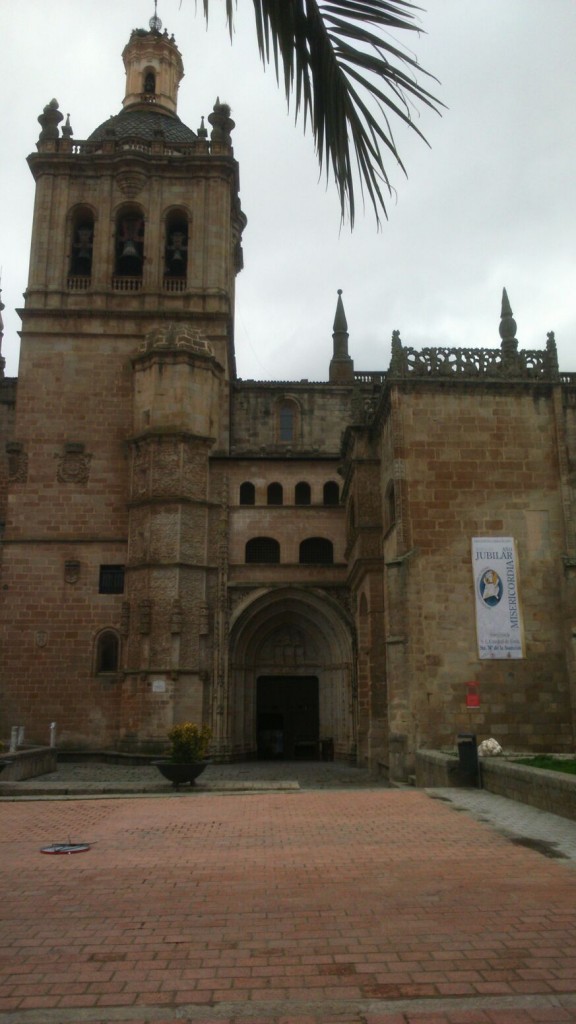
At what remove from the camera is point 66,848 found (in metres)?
8.88

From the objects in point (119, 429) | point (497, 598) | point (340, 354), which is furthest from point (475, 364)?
point (340, 354)

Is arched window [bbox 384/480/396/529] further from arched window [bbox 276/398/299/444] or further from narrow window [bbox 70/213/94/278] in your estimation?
narrow window [bbox 70/213/94/278]

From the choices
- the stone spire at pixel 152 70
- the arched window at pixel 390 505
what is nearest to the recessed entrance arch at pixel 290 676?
the arched window at pixel 390 505

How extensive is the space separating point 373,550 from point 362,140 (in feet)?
66.5

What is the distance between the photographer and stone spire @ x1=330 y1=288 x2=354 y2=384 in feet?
124

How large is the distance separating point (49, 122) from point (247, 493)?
17888mm

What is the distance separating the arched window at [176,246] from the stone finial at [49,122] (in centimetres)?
595

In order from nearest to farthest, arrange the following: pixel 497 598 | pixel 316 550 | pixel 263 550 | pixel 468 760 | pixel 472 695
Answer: pixel 468 760
pixel 472 695
pixel 497 598
pixel 263 550
pixel 316 550

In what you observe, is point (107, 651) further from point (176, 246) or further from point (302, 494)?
point (176, 246)

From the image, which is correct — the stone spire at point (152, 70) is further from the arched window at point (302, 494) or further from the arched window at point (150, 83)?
the arched window at point (302, 494)

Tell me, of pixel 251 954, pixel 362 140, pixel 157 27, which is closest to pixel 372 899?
pixel 251 954

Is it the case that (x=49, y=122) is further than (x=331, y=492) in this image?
Yes

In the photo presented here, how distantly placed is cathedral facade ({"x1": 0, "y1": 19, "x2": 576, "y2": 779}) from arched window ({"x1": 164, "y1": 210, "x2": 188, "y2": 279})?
0.11 meters

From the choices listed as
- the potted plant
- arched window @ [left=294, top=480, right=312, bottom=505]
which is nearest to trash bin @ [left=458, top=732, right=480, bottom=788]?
the potted plant
